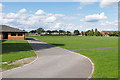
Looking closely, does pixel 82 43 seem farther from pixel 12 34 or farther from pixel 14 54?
pixel 12 34

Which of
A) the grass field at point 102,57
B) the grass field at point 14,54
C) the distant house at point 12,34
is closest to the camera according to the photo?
the grass field at point 102,57

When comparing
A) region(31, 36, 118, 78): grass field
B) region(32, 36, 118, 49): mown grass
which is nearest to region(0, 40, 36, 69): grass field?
region(31, 36, 118, 78): grass field

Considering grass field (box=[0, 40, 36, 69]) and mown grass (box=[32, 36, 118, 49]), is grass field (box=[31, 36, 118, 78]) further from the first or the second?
grass field (box=[0, 40, 36, 69])

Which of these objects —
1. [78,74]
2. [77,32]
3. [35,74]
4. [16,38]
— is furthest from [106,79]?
[77,32]

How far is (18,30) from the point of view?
4150cm

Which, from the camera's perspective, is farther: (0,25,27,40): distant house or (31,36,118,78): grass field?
(0,25,27,40): distant house

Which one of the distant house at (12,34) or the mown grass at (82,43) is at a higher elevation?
the distant house at (12,34)

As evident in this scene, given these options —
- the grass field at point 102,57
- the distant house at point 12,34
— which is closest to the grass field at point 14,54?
the grass field at point 102,57

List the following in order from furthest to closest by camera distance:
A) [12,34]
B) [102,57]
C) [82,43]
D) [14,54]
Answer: [12,34], [82,43], [14,54], [102,57]

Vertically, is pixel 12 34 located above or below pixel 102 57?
above

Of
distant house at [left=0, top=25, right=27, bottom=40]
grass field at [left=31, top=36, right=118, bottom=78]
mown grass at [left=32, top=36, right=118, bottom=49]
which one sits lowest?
grass field at [left=31, top=36, right=118, bottom=78]

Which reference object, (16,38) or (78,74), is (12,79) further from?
(16,38)

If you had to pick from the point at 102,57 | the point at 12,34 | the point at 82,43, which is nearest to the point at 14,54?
the point at 102,57

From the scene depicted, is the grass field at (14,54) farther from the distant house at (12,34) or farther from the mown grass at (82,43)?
the distant house at (12,34)
